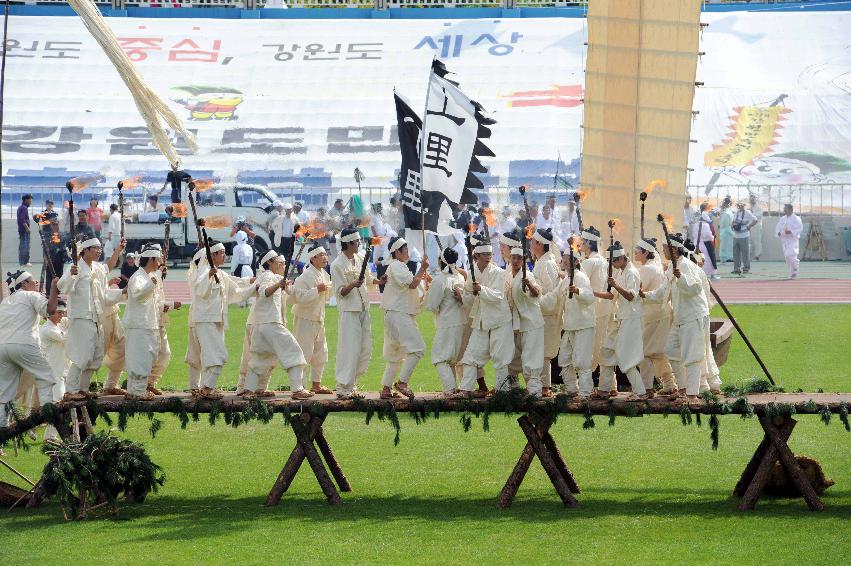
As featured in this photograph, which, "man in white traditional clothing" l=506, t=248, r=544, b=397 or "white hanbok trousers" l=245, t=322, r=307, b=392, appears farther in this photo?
"white hanbok trousers" l=245, t=322, r=307, b=392

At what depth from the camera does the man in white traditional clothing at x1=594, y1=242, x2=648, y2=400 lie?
12078mm

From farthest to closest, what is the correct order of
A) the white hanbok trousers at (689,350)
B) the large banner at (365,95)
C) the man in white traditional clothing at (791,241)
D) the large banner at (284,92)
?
the large banner at (284,92), the large banner at (365,95), the man in white traditional clothing at (791,241), the white hanbok trousers at (689,350)

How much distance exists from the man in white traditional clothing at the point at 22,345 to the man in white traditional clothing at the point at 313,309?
2297mm

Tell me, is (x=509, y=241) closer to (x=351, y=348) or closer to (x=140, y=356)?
(x=351, y=348)

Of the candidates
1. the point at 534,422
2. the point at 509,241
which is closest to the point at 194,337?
the point at 509,241

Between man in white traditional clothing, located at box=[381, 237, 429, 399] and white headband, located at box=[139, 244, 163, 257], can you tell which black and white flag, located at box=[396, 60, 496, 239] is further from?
Result: white headband, located at box=[139, 244, 163, 257]

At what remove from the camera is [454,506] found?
11.5m

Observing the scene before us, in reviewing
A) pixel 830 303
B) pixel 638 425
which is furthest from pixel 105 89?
pixel 638 425

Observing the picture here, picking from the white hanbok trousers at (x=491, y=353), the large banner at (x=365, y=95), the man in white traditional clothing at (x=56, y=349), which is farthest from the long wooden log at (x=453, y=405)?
the large banner at (x=365, y=95)

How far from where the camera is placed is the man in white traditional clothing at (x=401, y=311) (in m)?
12.5

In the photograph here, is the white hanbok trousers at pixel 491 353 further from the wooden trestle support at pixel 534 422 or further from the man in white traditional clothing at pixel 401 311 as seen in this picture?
the man in white traditional clothing at pixel 401 311

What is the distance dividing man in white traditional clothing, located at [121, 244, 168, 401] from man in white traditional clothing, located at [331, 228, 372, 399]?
169 cm

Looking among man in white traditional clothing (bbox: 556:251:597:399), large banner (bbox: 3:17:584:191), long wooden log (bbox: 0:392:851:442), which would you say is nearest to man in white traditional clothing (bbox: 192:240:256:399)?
long wooden log (bbox: 0:392:851:442)

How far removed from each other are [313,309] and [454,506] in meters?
2.80
